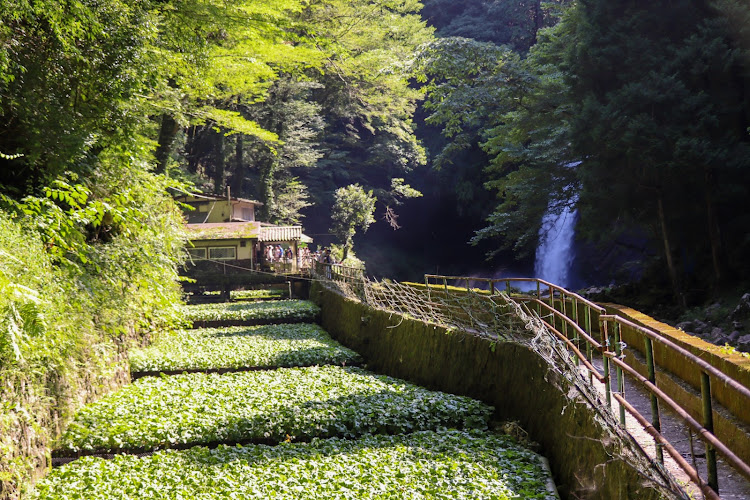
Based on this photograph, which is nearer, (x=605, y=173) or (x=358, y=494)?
(x=358, y=494)

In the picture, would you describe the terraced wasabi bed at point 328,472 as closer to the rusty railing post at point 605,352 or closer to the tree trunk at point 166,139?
the rusty railing post at point 605,352

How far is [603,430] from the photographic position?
5160mm

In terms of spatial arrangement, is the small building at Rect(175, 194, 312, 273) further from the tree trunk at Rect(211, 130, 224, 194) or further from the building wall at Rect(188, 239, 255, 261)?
the tree trunk at Rect(211, 130, 224, 194)

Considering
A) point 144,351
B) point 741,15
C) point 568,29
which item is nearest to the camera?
point 741,15

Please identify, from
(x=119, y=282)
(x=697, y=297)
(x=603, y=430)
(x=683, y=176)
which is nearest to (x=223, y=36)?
(x=119, y=282)

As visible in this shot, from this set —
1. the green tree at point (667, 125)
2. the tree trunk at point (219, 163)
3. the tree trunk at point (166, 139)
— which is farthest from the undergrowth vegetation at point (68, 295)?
the tree trunk at point (219, 163)

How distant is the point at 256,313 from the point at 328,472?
16392 mm

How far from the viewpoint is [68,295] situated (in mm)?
9617

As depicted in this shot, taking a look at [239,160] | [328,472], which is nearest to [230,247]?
[239,160]

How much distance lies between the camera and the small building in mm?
32344

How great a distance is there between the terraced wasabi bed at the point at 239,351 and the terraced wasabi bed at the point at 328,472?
6459mm

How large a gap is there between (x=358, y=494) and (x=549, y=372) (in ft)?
8.46

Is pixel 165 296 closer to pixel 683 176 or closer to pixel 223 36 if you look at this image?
pixel 223 36

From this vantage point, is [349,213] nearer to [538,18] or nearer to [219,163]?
[219,163]
